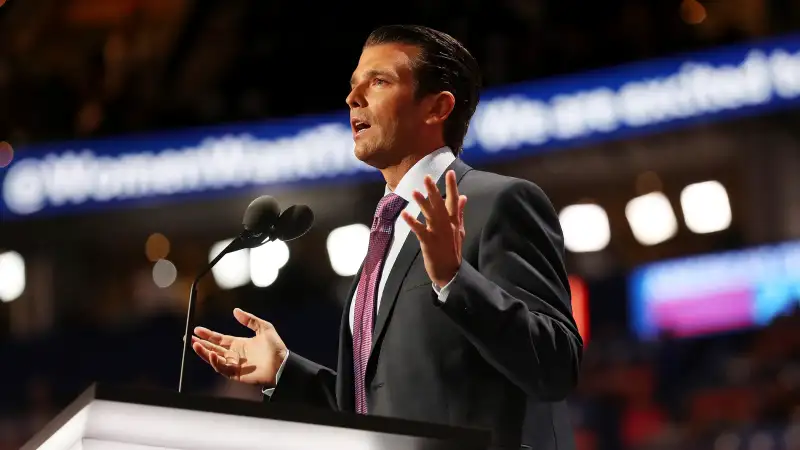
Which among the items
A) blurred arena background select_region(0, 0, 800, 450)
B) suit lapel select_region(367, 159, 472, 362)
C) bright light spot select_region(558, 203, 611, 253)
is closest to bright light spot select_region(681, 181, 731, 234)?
blurred arena background select_region(0, 0, 800, 450)

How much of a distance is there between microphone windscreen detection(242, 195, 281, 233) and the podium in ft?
2.06

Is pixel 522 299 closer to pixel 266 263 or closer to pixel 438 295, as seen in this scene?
pixel 438 295

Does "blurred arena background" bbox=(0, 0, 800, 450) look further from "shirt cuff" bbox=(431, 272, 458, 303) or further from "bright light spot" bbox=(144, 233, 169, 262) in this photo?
"shirt cuff" bbox=(431, 272, 458, 303)

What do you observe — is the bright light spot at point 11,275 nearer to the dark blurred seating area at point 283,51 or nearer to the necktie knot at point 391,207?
the dark blurred seating area at point 283,51

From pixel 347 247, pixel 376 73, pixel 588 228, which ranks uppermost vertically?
pixel 376 73

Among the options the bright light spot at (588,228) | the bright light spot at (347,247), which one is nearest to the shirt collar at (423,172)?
the bright light spot at (347,247)

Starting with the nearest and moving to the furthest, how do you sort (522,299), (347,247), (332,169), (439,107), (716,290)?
(522,299) → (439,107) → (716,290) → (332,169) → (347,247)

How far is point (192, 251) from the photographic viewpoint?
978 centimetres

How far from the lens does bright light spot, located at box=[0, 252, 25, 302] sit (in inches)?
363

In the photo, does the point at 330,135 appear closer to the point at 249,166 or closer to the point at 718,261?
the point at 249,166

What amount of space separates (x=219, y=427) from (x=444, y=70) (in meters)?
0.86

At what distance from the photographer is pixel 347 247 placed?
8.96m

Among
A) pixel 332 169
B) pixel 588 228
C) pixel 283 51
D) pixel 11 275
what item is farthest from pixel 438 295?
pixel 11 275

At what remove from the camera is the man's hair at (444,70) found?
192 centimetres
